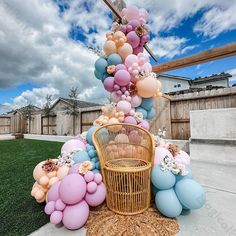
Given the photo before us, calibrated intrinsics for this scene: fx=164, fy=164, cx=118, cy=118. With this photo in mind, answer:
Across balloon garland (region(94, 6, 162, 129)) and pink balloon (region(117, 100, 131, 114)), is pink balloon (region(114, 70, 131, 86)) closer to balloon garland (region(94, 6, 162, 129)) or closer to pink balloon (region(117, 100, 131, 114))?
balloon garland (region(94, 6, 162, 129))

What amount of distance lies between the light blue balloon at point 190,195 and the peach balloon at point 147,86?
52.7 inches

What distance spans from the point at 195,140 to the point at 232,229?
3102 millimetres

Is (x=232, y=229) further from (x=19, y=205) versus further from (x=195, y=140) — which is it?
(x=195, y=140)

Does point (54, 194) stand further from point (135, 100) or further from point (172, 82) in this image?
point (172, 82)

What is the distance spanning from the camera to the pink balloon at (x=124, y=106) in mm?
2410

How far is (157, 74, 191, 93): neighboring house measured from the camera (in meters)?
14.7

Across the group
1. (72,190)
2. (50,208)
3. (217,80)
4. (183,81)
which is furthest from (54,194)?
(217,80)

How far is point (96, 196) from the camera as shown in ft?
5.16

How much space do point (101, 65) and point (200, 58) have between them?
74.3 inches

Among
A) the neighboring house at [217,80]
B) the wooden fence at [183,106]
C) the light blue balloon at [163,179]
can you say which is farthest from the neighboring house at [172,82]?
the light blue balloon at [163,179]

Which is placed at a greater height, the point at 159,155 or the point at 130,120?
the point at 130,120

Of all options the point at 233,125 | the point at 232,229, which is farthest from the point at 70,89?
the point at 232,229

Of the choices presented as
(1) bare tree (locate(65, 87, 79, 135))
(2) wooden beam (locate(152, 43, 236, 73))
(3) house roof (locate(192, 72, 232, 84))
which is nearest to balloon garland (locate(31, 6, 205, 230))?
(2) wooden beam (locate(152, 43, 236, 73))

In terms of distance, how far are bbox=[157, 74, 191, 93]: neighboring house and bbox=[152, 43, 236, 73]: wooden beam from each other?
37.8ft
